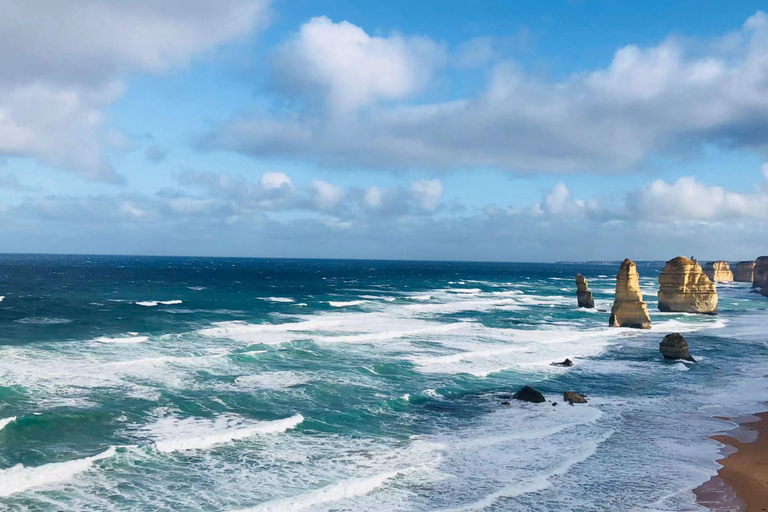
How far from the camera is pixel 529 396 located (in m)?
27.3

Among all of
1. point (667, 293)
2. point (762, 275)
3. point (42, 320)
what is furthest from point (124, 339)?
point (762, 275)

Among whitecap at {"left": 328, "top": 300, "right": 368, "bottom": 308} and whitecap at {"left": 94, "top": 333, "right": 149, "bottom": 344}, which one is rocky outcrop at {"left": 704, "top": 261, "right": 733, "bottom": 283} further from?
whitecap at {"left": 94, "top": 333, "right": 149, "bottom": 344}

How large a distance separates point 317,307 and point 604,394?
41.9 meters

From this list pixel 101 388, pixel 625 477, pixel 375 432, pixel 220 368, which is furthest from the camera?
pixel 220 368

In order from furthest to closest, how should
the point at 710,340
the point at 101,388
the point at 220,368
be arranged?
the point at 710,340, the point at 220,368, the point at 101,388

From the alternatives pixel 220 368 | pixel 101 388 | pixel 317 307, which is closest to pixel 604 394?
pixel 220 368

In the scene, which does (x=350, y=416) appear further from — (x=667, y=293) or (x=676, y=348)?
(x=667, y=293)

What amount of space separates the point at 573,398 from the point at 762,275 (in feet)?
300

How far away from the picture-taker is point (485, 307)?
71.8 metres

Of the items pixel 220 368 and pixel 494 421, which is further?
pixel 220 368

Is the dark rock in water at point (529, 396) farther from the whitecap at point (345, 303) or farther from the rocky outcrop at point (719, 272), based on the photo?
the rocky outcrop at point (719, 272)

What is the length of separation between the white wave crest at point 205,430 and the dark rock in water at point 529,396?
35.6 ft

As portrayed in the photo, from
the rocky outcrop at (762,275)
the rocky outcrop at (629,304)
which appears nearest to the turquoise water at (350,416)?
the rocky outcrop at (629,304)

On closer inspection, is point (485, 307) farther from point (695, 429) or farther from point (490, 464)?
point (490, 464)
